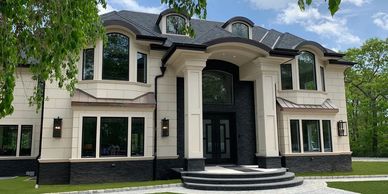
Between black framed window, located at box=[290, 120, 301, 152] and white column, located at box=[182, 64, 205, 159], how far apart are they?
14.5 feet

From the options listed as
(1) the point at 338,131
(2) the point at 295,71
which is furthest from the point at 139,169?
(1) the point at 338,131

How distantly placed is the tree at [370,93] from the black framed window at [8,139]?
2416 cm

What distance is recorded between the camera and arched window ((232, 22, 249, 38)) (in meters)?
14.6

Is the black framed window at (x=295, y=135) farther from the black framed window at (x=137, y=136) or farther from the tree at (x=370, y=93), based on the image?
the tree at (x=370, y=93)

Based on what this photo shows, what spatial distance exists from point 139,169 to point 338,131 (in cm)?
853

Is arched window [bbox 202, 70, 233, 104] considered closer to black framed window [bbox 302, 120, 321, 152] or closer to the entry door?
the entry door

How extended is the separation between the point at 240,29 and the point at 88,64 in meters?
7.00

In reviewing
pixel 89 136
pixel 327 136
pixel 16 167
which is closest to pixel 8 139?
pixel 16 167

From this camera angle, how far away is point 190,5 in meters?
3.98

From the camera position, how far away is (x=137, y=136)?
11.2 m

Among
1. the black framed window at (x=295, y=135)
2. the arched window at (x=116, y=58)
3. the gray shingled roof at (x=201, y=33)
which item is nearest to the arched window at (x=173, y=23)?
the gray shingled roof at (x=201, y=33)

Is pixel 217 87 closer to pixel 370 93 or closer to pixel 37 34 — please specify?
pixel 37 34

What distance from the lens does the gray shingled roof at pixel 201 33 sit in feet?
39.1

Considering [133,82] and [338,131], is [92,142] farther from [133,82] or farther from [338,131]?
[338,131]
